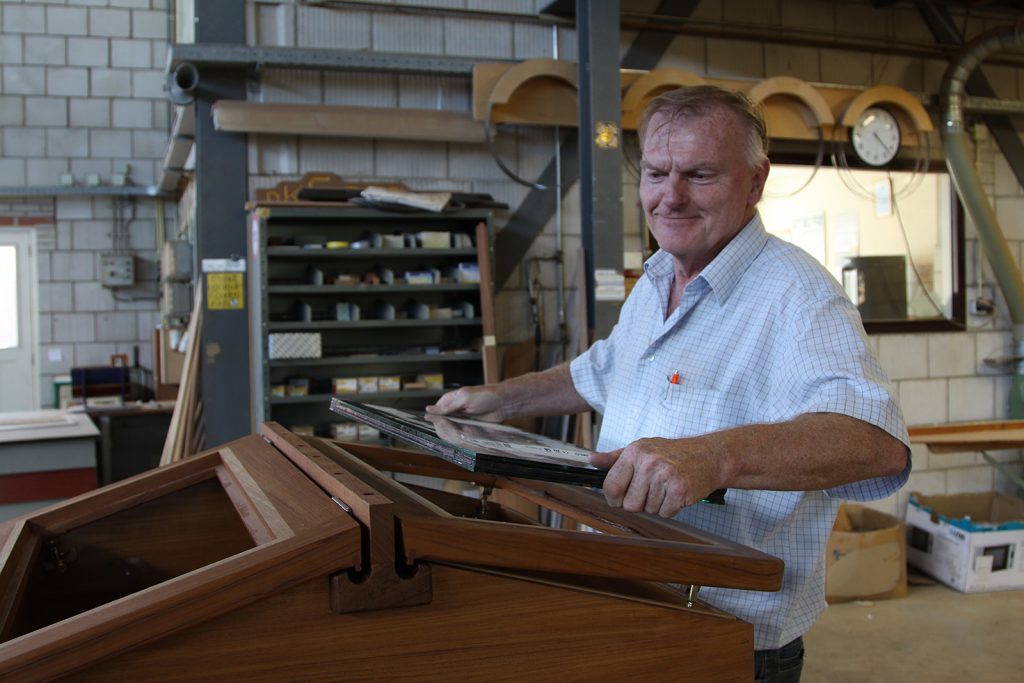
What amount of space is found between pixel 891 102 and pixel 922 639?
276 cm

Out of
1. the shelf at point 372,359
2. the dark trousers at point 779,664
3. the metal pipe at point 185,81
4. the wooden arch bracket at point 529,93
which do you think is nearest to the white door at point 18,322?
the metal pipe at point 185,81

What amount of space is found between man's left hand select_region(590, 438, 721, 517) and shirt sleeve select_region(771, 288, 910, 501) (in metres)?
0.21

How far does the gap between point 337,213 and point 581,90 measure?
130 centimetres

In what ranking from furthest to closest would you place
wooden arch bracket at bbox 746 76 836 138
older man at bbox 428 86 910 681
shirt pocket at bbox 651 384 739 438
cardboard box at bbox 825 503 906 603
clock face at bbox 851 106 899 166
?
clock face at bbox 851 106 899 166, wooden arch bracket at bbox 746 76 836 138, cardboard box at bbox 825 503 906 603, shirt pocket at bbox 651 384 739 438, older man at bbox 428 86 910 681

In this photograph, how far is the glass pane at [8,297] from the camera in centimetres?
816

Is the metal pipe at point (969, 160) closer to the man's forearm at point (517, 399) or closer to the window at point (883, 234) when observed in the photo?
the window at point (883, 234)

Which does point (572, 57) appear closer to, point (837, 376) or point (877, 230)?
point (877, 230)

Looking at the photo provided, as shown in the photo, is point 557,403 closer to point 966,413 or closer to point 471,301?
point 471,301

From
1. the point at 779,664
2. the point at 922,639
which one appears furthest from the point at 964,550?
the point at 779,664

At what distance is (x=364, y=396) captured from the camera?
414 cm

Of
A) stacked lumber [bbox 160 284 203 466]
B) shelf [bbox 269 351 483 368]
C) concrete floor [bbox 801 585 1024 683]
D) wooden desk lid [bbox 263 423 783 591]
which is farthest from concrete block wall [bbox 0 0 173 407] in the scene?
wooden desk lid [bbox 263 423 783 591]

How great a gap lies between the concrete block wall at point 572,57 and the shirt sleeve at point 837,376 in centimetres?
338

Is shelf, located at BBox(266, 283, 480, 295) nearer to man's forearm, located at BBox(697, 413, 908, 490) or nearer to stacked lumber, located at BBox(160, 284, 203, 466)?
stacked lumber, located at BBox(160, 284, 203, 466)

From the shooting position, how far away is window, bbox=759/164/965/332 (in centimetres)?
502
